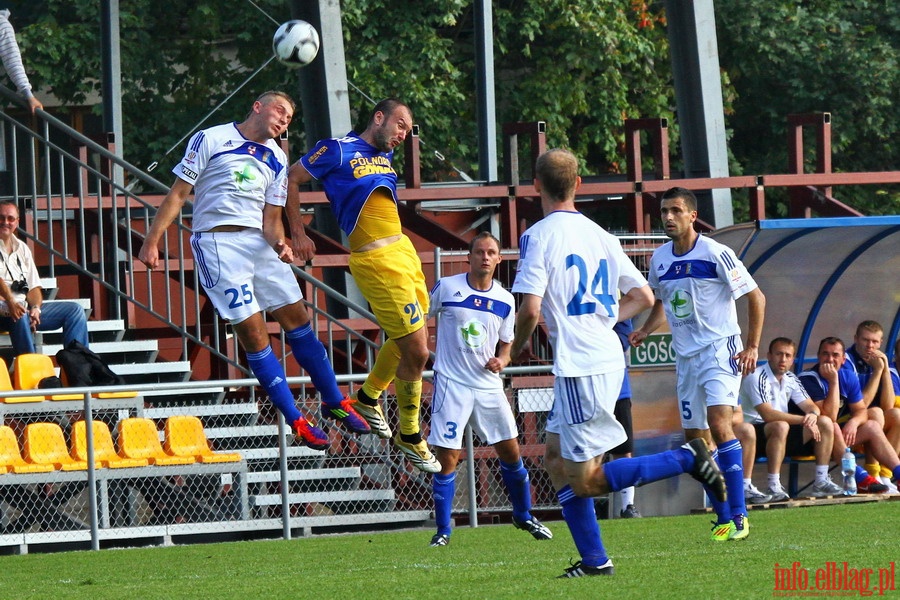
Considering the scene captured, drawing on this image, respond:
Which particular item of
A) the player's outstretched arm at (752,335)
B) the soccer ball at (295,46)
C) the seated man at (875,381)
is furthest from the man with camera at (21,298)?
the seated man at (875,381)

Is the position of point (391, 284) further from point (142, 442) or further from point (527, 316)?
point (142, 442)

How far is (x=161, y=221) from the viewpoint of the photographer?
355 inches

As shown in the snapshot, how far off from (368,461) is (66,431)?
2.67 metres

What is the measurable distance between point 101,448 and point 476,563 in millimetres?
4764

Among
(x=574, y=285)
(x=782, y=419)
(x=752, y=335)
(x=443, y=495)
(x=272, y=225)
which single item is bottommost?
(x=443, y=495)

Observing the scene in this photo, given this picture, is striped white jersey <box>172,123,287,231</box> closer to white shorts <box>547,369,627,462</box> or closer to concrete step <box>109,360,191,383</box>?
white shorts <box>547,369,627,462</box>

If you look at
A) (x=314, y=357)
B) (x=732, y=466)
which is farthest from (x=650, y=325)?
(x=314, y=357)

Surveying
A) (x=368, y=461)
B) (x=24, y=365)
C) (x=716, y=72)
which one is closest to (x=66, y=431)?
(x=24, y=365)

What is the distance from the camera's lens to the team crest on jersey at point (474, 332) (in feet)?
37.2


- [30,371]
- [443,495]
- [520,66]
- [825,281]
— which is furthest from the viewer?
[520,66]

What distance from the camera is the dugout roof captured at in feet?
47.8

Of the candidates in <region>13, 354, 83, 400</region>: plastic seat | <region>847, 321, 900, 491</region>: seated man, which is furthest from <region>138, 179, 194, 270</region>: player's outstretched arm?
<region>847, 321, 900, 491</region>: seated man

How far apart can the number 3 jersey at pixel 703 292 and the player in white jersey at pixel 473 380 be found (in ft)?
4.73

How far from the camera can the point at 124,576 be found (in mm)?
9398
